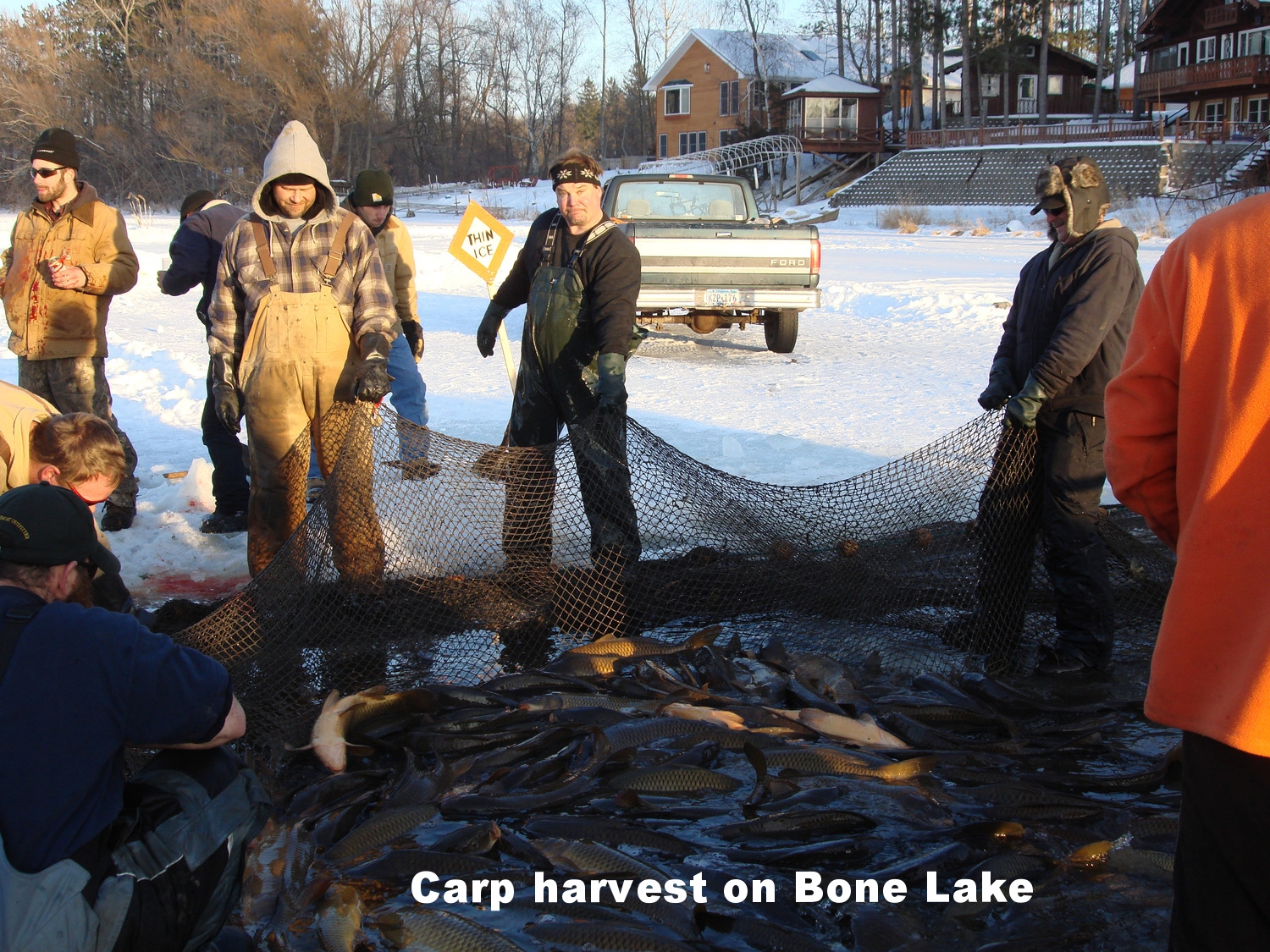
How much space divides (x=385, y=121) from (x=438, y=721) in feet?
196

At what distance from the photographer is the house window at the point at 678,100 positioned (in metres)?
62.3

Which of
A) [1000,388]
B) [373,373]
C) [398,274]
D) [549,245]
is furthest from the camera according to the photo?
[398,274]

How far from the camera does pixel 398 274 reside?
7578 mm

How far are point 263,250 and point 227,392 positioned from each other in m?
0.74

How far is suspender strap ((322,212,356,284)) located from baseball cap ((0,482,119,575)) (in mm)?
2708

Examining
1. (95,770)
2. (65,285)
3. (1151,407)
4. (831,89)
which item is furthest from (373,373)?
(831,89)

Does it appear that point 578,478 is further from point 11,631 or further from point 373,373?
point 11,631

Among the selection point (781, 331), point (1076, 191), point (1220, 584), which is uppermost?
point (1076, 191)

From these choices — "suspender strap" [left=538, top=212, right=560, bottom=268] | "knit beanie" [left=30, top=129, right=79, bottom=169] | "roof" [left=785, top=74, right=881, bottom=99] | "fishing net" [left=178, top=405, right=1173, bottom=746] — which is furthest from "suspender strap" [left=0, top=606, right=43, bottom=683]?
"roof" [left=785, top=74, right=881, bottom=99]

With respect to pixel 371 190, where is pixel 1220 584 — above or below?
below

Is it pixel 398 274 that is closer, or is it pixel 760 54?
pixel 398 274

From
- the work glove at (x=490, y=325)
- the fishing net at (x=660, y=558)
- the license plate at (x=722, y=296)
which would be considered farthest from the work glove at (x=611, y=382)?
the license plate at (x=722, y=296)

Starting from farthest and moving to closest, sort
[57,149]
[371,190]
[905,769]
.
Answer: [371,190], [57,149], [905,769]

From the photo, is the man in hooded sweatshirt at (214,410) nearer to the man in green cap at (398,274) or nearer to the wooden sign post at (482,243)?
the man in green cap at (398,274)
